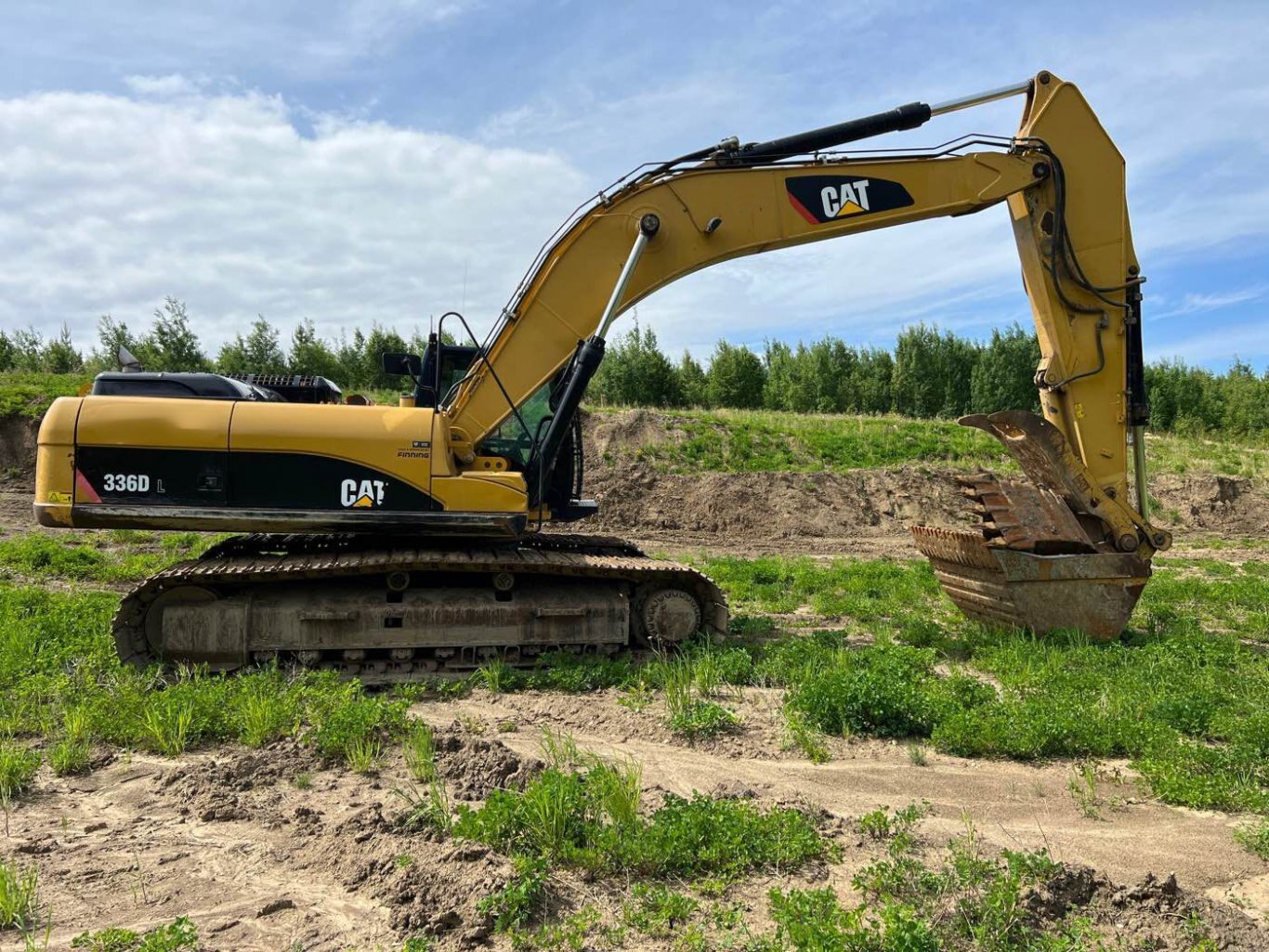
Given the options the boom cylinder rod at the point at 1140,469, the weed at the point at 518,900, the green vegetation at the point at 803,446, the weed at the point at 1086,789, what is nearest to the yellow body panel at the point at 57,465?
the weed at the point at 518,900

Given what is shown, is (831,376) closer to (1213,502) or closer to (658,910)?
(1213,502)

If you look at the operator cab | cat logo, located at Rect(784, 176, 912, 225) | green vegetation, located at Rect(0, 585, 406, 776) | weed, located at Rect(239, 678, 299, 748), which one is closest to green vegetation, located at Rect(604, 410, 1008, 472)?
the operator cab

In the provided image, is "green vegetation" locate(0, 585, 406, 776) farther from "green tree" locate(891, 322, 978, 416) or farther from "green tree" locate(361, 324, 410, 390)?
"green tree" locate(891, 322, 978, 416)

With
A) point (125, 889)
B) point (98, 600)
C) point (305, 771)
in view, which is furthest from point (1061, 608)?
point (98, 600)

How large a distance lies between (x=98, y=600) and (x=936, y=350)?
45690mm

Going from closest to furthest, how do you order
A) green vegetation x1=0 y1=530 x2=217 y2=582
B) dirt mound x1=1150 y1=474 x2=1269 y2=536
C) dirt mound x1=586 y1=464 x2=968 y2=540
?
1. green vegetation x1=0 y1=530 x2=217 y2=582
2. dirt mound x1=586 y1=464 x2=968 y2=540
3. dirt mound x1=1150 y1=474 x2=1269 y2=536

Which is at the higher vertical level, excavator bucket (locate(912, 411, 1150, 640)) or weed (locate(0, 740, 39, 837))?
excavator bucket (locate(912, 411, 1150, 640))

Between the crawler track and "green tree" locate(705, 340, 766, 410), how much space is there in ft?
108

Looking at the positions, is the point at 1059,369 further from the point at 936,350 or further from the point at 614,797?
the point at 936,350

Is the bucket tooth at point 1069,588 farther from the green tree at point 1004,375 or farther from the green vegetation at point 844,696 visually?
the green tree at point 1004,375

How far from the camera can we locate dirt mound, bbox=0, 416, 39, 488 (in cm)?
1969

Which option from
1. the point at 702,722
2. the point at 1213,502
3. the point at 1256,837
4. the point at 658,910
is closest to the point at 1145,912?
the point at 1256,837

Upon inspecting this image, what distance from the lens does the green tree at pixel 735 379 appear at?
1582 inches

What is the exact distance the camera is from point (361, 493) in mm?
6805
